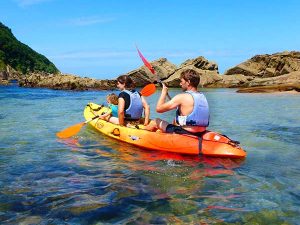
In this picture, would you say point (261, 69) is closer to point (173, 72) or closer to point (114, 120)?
point (173, 72)

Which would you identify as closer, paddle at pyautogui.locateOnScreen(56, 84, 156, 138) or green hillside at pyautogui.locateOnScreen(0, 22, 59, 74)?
paddle at pyautogui.locateOnScreen(56, 84, 156, 138)

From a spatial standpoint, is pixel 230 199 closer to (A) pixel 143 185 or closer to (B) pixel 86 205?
(A) pixel 143 185

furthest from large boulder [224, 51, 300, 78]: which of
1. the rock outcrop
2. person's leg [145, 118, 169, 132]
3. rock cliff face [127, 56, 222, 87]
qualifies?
person's leg [145, 118, 169, 132]

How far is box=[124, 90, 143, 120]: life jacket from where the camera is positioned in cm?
984

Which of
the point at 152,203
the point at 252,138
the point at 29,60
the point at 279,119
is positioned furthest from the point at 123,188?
the point at 29,60

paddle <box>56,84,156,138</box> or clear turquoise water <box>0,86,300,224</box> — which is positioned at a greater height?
paddle <box>56,84,156,138</box>

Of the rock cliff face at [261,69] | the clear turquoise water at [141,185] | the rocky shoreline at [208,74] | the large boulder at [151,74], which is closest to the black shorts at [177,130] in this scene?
the clear turquoise water at [141,185]

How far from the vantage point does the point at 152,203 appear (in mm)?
4918

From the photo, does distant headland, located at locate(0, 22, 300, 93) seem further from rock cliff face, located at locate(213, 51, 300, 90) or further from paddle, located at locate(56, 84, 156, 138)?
paddle, located at locate(56, 84, 156, 138)

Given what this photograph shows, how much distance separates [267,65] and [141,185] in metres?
51.9

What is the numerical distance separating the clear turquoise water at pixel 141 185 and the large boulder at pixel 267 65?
41593 millimetres

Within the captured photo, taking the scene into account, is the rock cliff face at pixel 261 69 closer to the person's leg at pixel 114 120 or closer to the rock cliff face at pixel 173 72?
the rock cliff face at pixel 173 72

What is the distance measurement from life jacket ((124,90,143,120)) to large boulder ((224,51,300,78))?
136 ft

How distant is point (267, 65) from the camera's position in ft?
177
